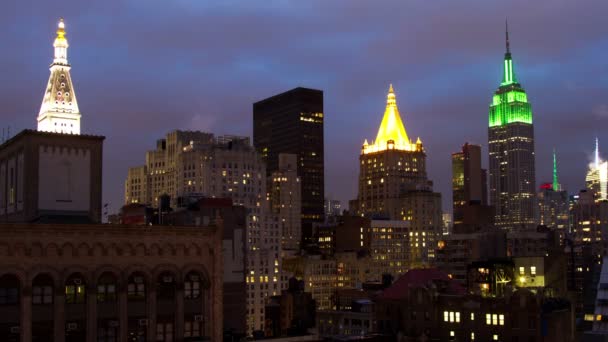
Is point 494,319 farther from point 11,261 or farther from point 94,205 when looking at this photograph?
point 11,261

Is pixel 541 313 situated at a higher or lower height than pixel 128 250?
lower

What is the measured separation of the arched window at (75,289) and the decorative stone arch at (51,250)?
2.10 m

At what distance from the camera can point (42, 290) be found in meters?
55.8

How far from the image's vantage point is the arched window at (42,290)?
55.4 meters

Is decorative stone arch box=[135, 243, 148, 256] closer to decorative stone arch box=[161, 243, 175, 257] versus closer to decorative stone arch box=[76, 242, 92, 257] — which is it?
decorative stone arch box=[161, 243, 175, 257]

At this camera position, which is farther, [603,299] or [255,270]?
[255,270]

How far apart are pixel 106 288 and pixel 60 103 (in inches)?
877

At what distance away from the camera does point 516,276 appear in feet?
441

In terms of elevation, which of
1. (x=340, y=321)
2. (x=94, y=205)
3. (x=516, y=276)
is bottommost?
(x=340, y=321)

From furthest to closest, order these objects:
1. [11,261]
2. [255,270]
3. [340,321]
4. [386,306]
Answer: [255,270] < [340,321] < [386,306] < [11,261]

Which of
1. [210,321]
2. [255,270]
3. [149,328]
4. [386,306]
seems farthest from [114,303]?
[255,270]

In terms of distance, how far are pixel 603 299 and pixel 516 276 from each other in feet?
48.6

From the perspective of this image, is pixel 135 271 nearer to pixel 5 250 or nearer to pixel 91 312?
pixel 91 312

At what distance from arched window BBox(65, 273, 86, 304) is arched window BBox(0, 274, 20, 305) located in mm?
3605
